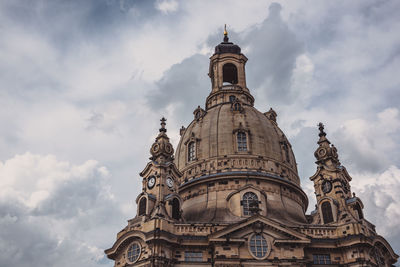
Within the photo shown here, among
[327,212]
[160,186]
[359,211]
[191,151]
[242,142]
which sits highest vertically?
[191,151]

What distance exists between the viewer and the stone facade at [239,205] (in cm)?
3956

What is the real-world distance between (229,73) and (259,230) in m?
34.0

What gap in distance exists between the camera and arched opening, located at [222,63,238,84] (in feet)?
220

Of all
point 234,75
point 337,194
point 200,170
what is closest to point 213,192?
point 200,170

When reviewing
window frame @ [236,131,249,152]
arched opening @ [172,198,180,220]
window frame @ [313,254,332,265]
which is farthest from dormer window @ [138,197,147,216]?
window frame @ [313,254,332,265]

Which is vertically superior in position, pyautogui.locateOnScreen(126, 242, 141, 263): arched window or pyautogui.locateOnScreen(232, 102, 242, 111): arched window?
pyautogui.locateOnScreen(232, 102, 242, 111): arched window

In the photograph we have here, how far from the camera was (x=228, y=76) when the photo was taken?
68750 millimetres

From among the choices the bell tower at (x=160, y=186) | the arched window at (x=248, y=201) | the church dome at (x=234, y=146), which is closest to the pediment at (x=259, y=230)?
the arched window at (x=248, y=201)

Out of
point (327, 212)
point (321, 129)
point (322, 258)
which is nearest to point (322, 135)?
point (321, 129)

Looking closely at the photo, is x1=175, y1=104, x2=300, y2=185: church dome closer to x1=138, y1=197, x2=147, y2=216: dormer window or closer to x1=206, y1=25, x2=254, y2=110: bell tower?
x1=206, y1=25, x2=254, y2=110: bell tower

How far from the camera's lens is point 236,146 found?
51.5 metres

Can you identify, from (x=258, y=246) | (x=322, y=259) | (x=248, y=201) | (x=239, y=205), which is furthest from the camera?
(x=248, y=201)

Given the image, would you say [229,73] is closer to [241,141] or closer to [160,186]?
[241,141]

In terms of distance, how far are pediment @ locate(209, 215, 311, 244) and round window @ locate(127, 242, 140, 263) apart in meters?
7.01
